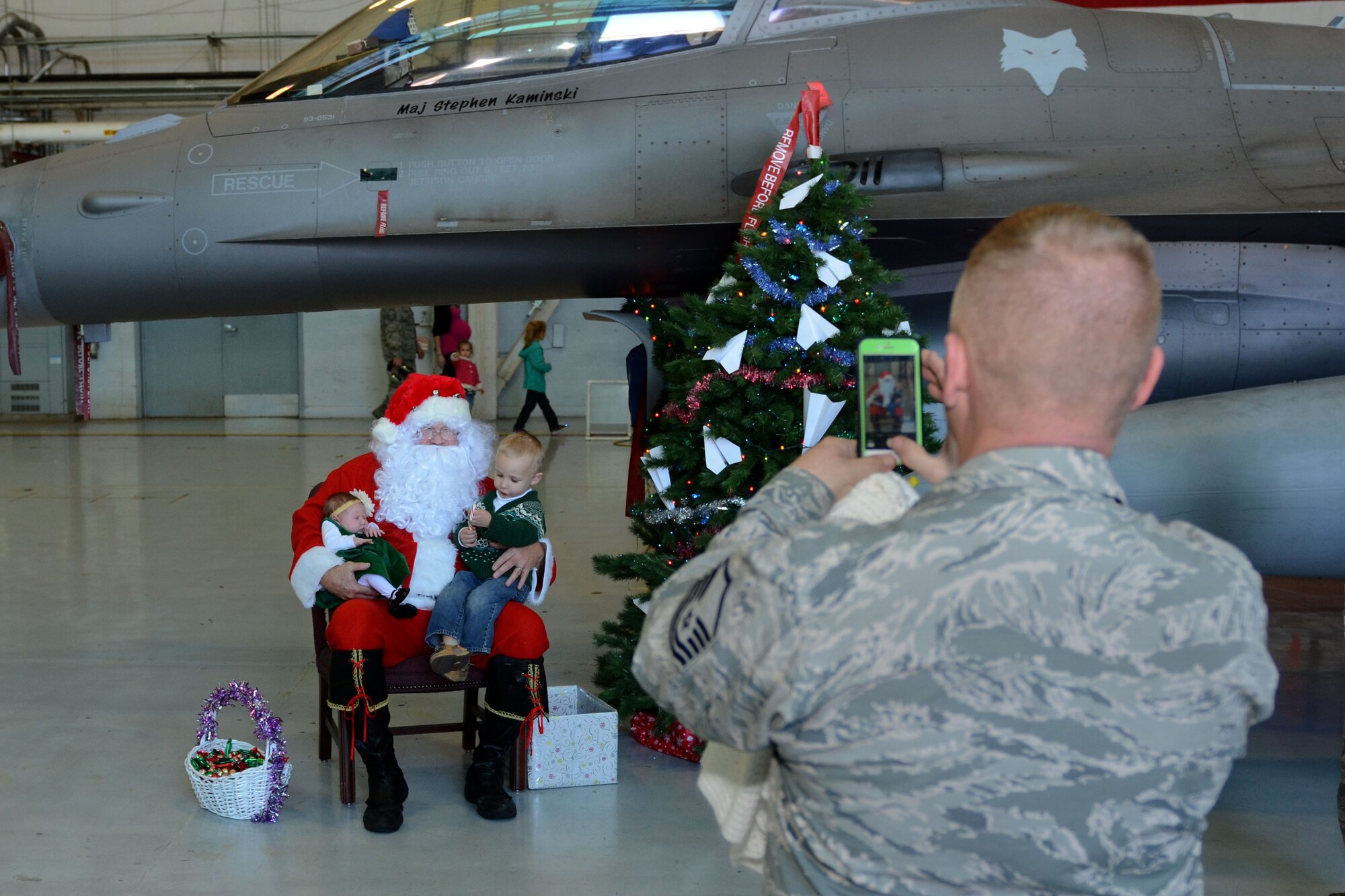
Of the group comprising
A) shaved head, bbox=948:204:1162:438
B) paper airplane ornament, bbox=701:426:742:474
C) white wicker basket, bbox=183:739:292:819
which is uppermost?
shaved head, bbox=948:204:1162:438

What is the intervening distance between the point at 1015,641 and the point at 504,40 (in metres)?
4.78

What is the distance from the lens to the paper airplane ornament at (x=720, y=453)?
4.16 m

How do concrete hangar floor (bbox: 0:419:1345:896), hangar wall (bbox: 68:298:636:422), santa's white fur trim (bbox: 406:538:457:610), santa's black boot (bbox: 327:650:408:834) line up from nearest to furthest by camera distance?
concrete hangar floor (bbox: 0:419:1345:896) → santa's black boot (bbox: 327:650:408:834) → santa's white fur trim (bbox: 406:538:457:610) → hangar wall (bbox: 68:298:636:422)

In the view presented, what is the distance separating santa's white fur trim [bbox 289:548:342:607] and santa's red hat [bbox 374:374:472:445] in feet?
1.45

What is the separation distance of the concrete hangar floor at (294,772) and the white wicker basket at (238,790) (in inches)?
1.9

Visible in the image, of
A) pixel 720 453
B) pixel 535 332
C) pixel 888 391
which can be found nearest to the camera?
pixel 888 391

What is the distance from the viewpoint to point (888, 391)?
1.53 meters

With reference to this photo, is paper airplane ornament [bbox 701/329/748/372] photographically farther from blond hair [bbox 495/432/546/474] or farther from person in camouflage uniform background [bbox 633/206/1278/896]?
person in camouflage uniform background [bbox 633/206/1278/896]

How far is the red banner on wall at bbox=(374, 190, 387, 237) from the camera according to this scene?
5.13 metres

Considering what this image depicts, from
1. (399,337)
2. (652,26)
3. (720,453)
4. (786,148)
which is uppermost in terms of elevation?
(652,26)

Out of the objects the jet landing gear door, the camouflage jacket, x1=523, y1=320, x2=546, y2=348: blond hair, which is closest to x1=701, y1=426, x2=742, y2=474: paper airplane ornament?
the jet landing gear door

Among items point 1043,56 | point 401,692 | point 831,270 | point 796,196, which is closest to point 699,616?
point 401,692

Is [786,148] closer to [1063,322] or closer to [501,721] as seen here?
[501,721]

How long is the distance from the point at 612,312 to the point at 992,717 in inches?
158
